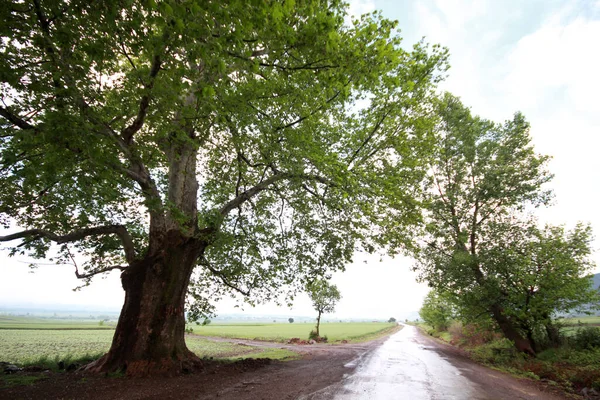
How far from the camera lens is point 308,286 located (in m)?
13.1

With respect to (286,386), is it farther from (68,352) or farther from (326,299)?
(326,299)

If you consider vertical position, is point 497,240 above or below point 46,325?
above

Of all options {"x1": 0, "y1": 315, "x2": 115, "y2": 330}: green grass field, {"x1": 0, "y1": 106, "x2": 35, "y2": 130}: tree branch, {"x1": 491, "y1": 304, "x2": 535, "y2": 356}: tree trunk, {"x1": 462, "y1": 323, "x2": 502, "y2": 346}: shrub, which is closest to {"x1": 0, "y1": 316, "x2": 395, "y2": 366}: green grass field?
{"x1": 0, "y1": 315, "x2": 115, "y2": 330}: green grass field

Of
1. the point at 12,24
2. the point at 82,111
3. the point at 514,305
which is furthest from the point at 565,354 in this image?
the point at 12,24

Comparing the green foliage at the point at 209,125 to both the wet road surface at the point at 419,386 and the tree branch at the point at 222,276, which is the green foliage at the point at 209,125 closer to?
the tree branch at the point at 222,276

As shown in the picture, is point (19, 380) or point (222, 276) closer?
point (19, 380)

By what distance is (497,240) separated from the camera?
55.3 ft

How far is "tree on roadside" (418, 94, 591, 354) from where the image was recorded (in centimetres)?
1428

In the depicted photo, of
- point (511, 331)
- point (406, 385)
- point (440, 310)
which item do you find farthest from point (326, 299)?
point (406, 385)

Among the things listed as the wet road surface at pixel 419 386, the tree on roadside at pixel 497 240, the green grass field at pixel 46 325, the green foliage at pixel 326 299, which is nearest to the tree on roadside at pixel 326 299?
the green foliage at pixel 326 299

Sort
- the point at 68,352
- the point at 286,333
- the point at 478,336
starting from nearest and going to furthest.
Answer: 1. the point at 68,352
2. the point at 478,336
3. the point at 286,333

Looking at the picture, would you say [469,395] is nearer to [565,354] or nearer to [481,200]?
[565,354]

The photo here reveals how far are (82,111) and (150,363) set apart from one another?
23.2ft

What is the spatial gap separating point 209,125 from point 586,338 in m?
20.2
